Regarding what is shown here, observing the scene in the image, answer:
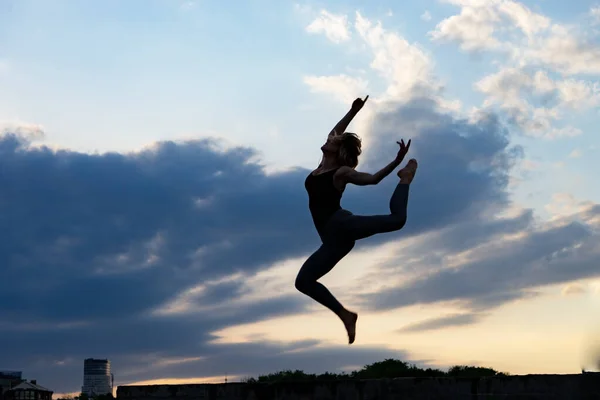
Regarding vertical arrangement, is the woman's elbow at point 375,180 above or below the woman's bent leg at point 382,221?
above

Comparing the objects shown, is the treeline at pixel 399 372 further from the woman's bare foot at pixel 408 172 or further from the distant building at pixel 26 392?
the distant building at pixel 26 392

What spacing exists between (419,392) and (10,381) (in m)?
125

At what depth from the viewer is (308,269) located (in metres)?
10.7

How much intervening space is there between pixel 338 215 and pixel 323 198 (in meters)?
0.33

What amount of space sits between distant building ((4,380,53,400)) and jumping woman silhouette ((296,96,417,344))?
9902 centimetres

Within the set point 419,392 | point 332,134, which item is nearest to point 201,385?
point 419,392

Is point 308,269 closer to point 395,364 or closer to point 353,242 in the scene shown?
point 353,242

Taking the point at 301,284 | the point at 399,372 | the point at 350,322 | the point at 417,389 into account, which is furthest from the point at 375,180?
the point at 399,372

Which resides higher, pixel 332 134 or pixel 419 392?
pixel 332 134

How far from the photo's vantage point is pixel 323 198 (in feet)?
35.2

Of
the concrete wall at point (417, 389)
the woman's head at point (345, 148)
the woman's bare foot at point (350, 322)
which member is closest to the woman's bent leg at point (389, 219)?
the woman's head at point (345, 148)

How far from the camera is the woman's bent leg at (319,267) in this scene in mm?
10648

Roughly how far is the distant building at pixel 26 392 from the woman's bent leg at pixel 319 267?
325 feet

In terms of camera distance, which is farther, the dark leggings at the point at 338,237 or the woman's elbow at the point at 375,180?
the dark leggings at the point at 338,237
